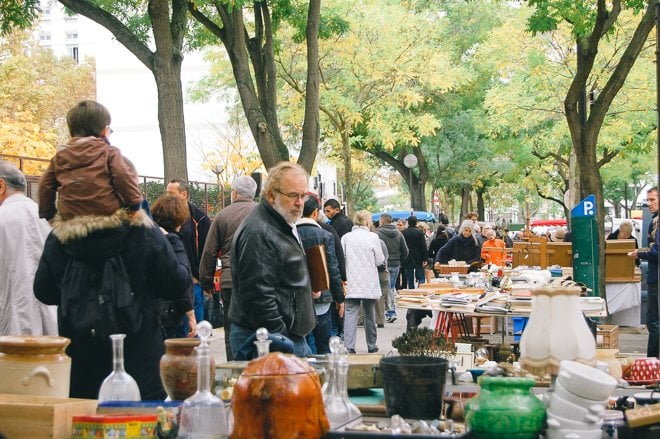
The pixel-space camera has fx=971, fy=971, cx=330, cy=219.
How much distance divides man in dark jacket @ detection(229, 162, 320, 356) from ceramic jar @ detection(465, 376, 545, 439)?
214 centimetres

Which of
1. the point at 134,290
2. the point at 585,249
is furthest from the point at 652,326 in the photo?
the point at 134,290

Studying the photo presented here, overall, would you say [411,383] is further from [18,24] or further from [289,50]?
[289,50]

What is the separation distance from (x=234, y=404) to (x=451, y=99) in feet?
140

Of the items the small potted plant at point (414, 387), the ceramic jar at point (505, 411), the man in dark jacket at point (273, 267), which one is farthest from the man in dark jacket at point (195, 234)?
the ceramic jar at point (505, 411)

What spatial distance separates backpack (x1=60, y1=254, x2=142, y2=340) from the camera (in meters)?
4.61

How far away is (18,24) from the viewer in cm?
1488

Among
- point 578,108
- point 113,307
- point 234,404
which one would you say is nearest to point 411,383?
point 234,404

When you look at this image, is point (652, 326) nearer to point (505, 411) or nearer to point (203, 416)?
point (505, 411)

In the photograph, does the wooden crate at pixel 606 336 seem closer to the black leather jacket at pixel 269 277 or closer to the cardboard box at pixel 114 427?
the black leather jacket at pixel 269 277

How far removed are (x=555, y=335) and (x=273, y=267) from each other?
6.42 ft

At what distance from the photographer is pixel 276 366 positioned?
3.10m

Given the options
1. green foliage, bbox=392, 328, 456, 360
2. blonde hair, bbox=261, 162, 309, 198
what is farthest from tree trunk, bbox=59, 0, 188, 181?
green foliage, bbox=392, 328, 456, 360

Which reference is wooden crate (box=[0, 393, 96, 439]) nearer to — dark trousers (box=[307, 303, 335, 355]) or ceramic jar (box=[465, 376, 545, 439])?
ceramic jar (box=[465, 376, 545, 439])

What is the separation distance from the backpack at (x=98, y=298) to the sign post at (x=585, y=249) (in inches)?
313
